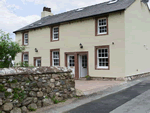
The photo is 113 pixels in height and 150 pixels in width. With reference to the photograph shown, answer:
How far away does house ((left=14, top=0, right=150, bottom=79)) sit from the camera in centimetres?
1378

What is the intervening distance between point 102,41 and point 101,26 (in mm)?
1274

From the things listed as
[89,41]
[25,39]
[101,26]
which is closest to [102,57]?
[89,41]

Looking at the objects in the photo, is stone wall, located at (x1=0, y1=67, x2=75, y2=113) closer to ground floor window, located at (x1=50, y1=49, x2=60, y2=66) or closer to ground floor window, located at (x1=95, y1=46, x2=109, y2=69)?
ground floor window, located at (x1=95, y1=46, x2=109, y2=69)

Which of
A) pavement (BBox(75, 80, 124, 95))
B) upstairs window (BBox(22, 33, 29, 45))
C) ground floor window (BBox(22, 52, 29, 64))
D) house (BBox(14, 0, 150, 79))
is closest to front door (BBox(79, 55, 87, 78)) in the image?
house (BBox(14, 0, 150, 79))

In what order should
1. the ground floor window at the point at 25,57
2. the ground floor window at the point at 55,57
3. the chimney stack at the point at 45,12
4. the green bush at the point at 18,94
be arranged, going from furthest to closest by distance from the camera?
1. the chimney stack at the point at 45,12
2. the ground floor window at the point at 25,57
3. the ground floor window at the point at 55,57
4. the green bush at the point at 18,94

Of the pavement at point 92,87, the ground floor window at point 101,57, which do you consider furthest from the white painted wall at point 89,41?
the pavement at point 92,87

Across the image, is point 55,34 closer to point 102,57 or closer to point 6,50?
point 102,57

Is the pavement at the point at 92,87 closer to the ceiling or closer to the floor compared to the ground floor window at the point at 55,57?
closer to the floor

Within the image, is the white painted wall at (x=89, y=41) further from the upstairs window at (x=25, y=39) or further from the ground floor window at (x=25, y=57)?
the upstairs window at (x=25, y=39)

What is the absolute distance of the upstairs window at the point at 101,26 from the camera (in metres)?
14.5

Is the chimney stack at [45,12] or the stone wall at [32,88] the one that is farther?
the chimney stack at [45,12]

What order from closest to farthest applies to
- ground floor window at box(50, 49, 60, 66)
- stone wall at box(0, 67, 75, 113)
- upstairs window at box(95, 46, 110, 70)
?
stone wall at box(0, 67, 75, 113), upstairs window at box(95, 46, 110, 70), ground floor window at box(50, 49, 60, 66)

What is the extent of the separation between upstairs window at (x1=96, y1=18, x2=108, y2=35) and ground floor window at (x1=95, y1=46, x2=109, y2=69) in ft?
4.23

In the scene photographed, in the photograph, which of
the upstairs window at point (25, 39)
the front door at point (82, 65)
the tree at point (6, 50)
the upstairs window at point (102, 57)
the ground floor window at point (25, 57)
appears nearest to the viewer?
the tree at point (6, 50)
